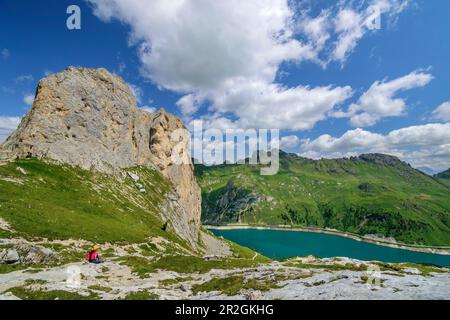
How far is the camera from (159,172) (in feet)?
509

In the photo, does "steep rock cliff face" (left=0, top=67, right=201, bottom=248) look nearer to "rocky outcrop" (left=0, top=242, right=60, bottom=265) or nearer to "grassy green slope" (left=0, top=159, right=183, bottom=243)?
"grassy green slope" (left=0, top=159, right=183, bottom=243)

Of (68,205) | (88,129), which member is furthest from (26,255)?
(88,129)

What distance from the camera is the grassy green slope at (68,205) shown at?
46.0 meters

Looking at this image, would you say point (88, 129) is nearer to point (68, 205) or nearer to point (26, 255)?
point (68, 205)

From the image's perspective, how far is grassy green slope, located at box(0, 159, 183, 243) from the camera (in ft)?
151

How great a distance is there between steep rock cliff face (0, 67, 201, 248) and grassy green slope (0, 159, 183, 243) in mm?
8988

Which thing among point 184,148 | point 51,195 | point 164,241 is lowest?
point 164,241

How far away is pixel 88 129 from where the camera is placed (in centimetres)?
10756

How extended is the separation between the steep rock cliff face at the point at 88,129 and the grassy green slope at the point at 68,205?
8988 mm

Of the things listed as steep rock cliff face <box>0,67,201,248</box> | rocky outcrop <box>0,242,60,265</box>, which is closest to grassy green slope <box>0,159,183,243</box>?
rocky outcrop <box>0,242,60,265</box>

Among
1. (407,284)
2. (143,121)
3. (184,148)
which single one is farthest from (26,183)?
(184,148)

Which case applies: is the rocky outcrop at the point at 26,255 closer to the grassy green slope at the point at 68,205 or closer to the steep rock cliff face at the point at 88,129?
the grassy green slope at the point at 68,205

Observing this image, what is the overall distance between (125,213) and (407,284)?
70.7m
